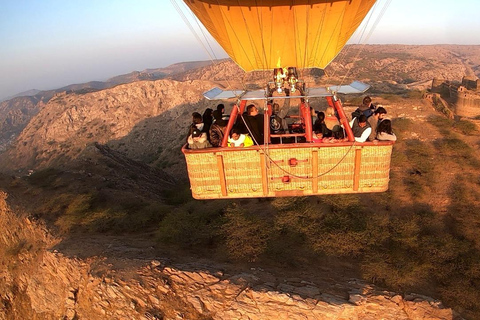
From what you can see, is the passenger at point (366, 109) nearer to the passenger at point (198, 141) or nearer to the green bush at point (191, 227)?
the passenger at point (198, 141)

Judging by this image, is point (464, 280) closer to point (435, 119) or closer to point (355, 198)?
point (355, 198)

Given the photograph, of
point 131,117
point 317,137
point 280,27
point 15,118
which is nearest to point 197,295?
point 317,137

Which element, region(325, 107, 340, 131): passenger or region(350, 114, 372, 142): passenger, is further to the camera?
region(325, 107, 340, 131): passenger

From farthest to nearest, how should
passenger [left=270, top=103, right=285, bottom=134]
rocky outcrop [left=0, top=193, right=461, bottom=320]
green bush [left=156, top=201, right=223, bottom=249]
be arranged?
green bush [left=156, top=201, right=223, bottom=249] → rocky outcrop [left=0, top=193, right=461, bottom=320] → passenger [left=270, top=103, right=285, bottom=134]

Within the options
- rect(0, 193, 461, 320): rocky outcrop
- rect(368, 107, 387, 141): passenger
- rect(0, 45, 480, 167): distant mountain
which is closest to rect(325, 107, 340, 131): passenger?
rect(368, 107, 387, 141): passenger

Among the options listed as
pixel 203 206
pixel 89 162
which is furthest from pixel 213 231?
pixel 89 162

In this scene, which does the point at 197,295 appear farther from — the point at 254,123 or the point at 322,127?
the point at 322,127

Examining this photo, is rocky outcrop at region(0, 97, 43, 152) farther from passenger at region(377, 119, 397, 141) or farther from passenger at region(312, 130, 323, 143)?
passenger at region(377, 119, 397, 141)

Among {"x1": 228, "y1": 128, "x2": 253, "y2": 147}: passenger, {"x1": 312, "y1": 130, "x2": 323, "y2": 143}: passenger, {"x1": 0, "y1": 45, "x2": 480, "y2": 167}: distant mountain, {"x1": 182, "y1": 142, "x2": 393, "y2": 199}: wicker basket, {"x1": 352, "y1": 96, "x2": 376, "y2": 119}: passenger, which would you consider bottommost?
{"x1": 0, "y1": 45, "x2": 480, "y2": 167}: distant mountain
